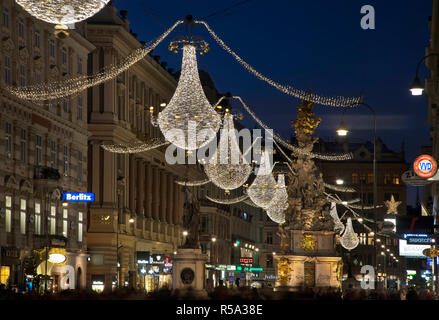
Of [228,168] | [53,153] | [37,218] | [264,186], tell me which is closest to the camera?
[228,168]

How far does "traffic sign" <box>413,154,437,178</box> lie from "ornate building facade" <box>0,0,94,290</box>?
73.7 feet

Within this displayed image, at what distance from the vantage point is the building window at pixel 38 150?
6056 cm

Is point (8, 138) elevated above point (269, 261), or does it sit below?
above

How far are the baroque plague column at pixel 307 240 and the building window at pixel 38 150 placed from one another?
16780 millimetres

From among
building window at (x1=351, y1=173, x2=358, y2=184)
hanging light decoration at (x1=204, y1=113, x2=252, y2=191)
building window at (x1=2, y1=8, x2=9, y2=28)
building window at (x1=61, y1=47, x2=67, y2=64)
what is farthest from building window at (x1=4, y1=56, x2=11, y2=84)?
building window at (x1=351, y1=173, x2=358, y2=184)

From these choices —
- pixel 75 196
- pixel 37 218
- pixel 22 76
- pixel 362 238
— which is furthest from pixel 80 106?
pixel 362 238

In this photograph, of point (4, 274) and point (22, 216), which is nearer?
point (4, 274)

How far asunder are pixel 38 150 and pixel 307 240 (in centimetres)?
1867

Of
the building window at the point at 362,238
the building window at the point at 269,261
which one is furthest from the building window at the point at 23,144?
the building window at the point at 362,238

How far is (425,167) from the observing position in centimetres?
4172

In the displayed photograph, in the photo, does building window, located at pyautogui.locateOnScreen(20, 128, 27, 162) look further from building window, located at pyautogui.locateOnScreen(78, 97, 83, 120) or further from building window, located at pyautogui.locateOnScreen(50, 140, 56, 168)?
building window, located at pyautogui.locateOnScreen(78, 97, 83, 120)

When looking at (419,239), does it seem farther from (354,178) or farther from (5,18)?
(354,178)
